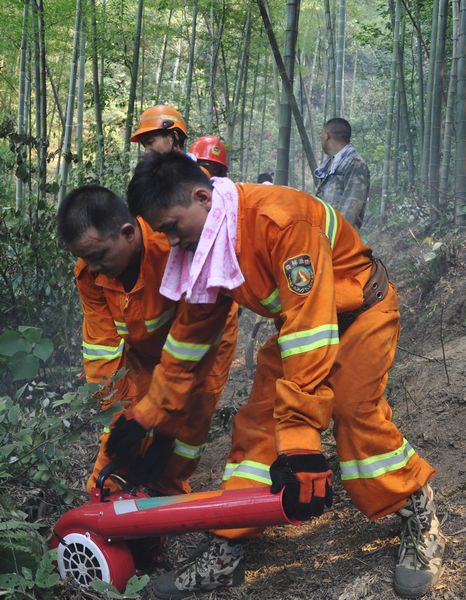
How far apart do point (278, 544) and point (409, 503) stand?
2.27 feet

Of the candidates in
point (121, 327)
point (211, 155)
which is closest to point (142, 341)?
point (121, 327)

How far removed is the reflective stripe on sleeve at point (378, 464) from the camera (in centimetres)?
268

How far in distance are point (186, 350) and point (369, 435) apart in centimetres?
79

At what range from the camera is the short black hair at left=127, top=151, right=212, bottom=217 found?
8.23ft

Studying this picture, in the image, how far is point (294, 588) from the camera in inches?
111

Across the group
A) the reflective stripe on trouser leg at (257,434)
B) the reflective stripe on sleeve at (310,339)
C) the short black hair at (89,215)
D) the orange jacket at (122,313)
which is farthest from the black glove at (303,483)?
the short black hair at (89,215)

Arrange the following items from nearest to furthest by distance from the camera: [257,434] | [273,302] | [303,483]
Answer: [303,483], [273,302], [257,434]

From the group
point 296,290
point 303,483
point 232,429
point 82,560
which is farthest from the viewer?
point 232,429

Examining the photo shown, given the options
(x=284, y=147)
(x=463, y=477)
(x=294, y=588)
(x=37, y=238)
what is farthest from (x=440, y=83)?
(x=294, y=588)

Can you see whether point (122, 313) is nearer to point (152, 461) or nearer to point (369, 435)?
point (152, 461)

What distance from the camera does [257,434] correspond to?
289 centimetres

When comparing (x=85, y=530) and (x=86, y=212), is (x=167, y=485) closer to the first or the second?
(x=85, y=530)

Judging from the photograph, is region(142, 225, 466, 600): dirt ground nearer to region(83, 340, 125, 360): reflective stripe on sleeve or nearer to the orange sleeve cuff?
the orange sleeve cuff

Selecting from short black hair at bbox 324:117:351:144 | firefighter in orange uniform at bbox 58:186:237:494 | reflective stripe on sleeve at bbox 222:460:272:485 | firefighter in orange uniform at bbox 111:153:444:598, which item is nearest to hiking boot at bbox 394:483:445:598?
firefighter in orange uniform at bbox 111:153:444:598
